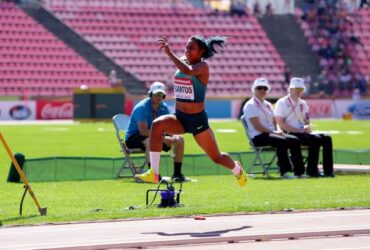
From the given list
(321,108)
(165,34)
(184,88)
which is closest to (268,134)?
(184,88)

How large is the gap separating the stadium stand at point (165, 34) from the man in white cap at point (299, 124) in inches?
1198

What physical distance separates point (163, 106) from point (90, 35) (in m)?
33.7

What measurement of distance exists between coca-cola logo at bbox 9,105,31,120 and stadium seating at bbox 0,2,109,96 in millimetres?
1910

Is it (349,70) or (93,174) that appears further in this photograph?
(349,70)

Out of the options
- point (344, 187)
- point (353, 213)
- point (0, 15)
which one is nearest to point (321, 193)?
point (344, 187)

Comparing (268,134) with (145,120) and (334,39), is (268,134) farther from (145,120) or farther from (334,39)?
(334,39)

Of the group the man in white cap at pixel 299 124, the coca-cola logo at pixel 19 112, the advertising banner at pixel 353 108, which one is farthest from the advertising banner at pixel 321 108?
the man in white cap at pixel 299 124

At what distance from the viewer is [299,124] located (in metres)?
17.2

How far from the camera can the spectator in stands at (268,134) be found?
16.4m

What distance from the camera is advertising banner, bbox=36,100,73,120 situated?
43.9m

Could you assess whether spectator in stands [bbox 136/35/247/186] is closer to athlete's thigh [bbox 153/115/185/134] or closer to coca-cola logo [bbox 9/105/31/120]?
athlete's thigh [bbox 153/115/185/134]

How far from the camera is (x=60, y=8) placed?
1973 inches

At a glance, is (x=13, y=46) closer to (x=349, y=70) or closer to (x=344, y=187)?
(x=349, y=70)

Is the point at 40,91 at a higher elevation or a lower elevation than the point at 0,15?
lower
